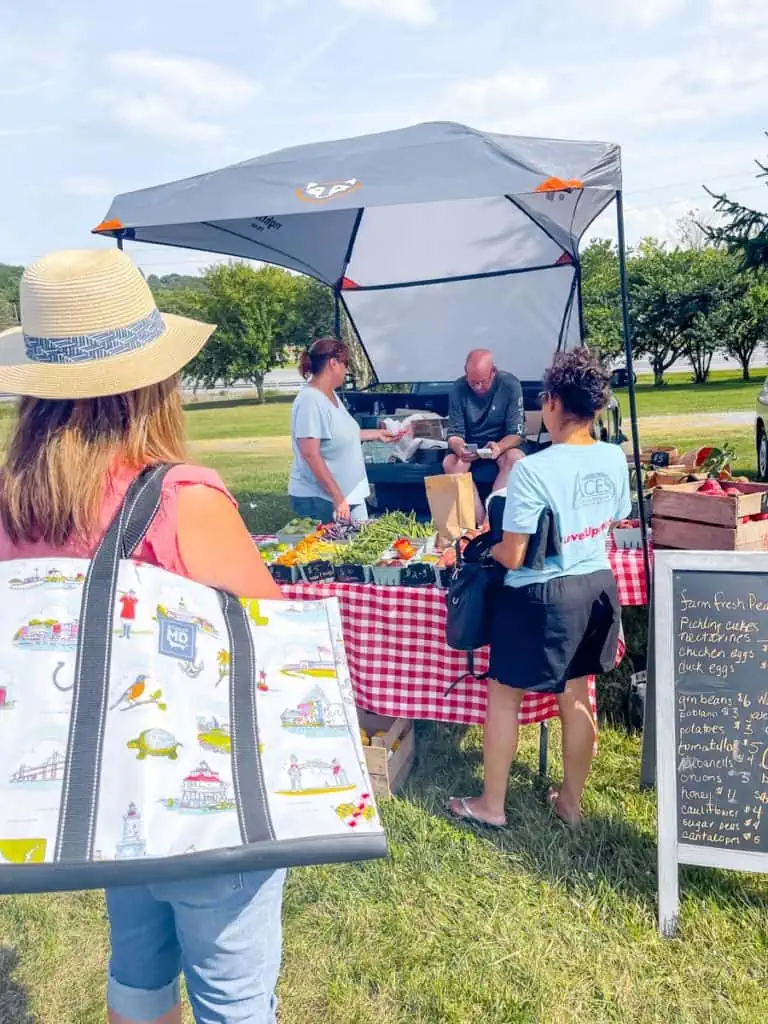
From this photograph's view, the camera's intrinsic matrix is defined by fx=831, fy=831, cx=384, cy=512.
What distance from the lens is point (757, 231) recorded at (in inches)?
507

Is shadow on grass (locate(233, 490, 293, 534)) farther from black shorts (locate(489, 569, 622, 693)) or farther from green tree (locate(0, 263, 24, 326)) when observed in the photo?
black shorts (locate(489, 569, 622, 693))

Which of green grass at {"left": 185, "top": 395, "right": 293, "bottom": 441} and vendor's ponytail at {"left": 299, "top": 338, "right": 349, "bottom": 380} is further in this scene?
green grass at {"left": 185, "top": 395, "right": 293, "bottom": 441}

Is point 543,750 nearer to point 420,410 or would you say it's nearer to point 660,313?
point 420,410

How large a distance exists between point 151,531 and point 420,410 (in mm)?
6675

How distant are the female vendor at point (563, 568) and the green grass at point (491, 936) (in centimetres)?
46

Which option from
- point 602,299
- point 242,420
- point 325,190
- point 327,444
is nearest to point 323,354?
point 327,444

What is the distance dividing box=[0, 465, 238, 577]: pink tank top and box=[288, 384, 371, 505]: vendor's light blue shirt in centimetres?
360

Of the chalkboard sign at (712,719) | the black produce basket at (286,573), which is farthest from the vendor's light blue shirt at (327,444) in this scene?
the chalkboard sign at (712,719)

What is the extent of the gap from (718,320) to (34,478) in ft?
116

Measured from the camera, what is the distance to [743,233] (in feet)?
42.4

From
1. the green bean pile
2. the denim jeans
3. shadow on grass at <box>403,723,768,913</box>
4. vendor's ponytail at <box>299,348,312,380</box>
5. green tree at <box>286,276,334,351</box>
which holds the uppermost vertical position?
green tree at <box>286,276,334,351</box>

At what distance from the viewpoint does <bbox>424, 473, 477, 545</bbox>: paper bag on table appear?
4.14 meters

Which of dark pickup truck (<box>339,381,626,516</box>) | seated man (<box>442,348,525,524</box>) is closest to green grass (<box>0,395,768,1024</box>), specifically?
seated man (<box>442,348,525,524</box>)

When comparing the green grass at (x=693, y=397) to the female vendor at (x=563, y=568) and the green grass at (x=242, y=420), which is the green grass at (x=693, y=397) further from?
the female vendor at (x=563, y=568)
